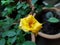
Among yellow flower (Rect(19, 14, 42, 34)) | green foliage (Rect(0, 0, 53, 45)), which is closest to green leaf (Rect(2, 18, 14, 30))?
green foliage (Rect(0, 0, 53, 45))

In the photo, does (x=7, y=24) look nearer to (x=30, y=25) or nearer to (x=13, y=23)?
(x=13, y=23)

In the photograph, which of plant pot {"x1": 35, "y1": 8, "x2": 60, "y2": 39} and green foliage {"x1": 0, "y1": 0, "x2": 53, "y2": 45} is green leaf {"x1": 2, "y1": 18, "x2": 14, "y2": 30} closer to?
green foliage {"x1": 0, "y1": 0, "x2": 53, "y2": 45}

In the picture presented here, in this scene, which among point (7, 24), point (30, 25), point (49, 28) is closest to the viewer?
point (30, 25)

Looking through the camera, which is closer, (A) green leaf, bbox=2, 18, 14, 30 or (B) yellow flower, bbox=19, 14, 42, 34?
(B) yellow flower, bbox=19, 14, 42, 34

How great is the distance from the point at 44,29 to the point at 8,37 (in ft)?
0.86

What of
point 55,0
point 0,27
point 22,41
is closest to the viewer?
point 22,41

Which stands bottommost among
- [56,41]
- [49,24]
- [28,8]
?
[56,41]

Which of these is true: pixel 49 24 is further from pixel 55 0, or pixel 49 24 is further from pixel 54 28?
pixel 55 0

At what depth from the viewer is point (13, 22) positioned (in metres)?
1.12

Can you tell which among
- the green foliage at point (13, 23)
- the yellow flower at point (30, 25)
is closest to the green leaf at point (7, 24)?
the green foliage at point (13, 23)

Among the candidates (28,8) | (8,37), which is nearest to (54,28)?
(28,8)

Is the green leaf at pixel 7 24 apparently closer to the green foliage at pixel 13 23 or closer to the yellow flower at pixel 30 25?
the green foliage at pixel 13 23

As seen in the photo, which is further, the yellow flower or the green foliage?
the green foliage

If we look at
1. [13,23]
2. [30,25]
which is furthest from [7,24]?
[30,25]
